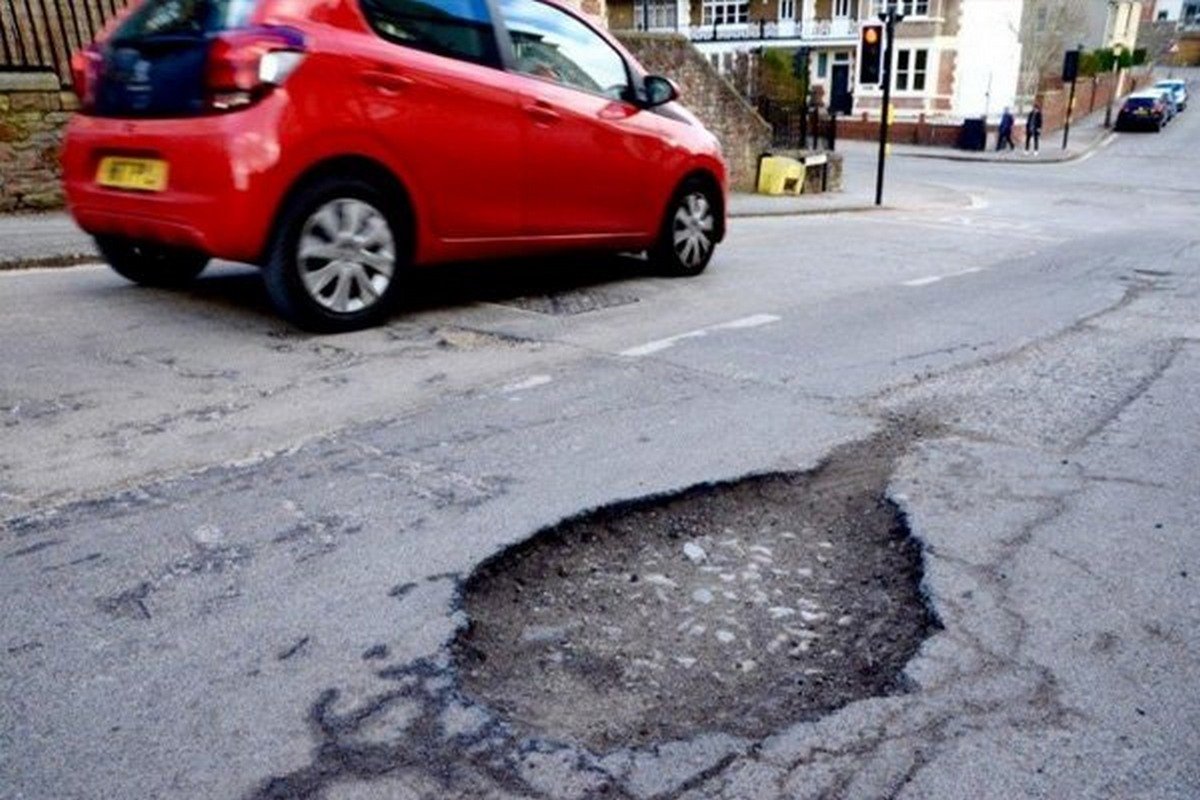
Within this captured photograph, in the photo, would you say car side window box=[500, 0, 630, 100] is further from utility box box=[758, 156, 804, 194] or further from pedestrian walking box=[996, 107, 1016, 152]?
pedestrian walking box=[996, 107, 1016, 152]

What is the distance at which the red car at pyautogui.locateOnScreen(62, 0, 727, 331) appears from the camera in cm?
489

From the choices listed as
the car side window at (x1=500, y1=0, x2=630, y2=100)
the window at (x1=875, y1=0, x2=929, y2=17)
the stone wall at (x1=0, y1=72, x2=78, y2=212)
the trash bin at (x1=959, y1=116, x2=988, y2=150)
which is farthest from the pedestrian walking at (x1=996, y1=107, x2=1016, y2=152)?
the stone wall at (x1=0, y1=72, x2=78, y2=212)

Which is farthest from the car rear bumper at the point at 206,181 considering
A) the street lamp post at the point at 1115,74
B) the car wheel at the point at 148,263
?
the street lamp post at the point at 1115,74

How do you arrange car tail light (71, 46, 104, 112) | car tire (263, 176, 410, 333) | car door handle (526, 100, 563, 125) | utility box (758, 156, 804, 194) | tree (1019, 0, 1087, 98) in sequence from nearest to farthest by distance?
car tire (263, 176, 410, 333) → car tail light (71, 46, 104, 112) → car door handle (526, 100, 563, 125) → utility box (758, 156, 804, 194) → tree (1019, 0, 1087, 98)

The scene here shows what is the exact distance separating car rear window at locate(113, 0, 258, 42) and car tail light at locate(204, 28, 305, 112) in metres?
0.12

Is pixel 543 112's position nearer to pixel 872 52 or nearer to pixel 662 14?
pixel 872 52

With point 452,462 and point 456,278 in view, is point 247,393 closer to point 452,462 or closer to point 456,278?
point 452,462

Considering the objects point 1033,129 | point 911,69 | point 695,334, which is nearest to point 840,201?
point 695,334

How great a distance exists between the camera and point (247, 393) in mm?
4355

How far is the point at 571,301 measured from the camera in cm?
661

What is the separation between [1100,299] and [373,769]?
7245 millimetres

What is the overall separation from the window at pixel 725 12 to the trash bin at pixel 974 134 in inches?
664

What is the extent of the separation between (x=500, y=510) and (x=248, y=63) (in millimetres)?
2863

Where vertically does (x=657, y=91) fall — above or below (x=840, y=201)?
above
